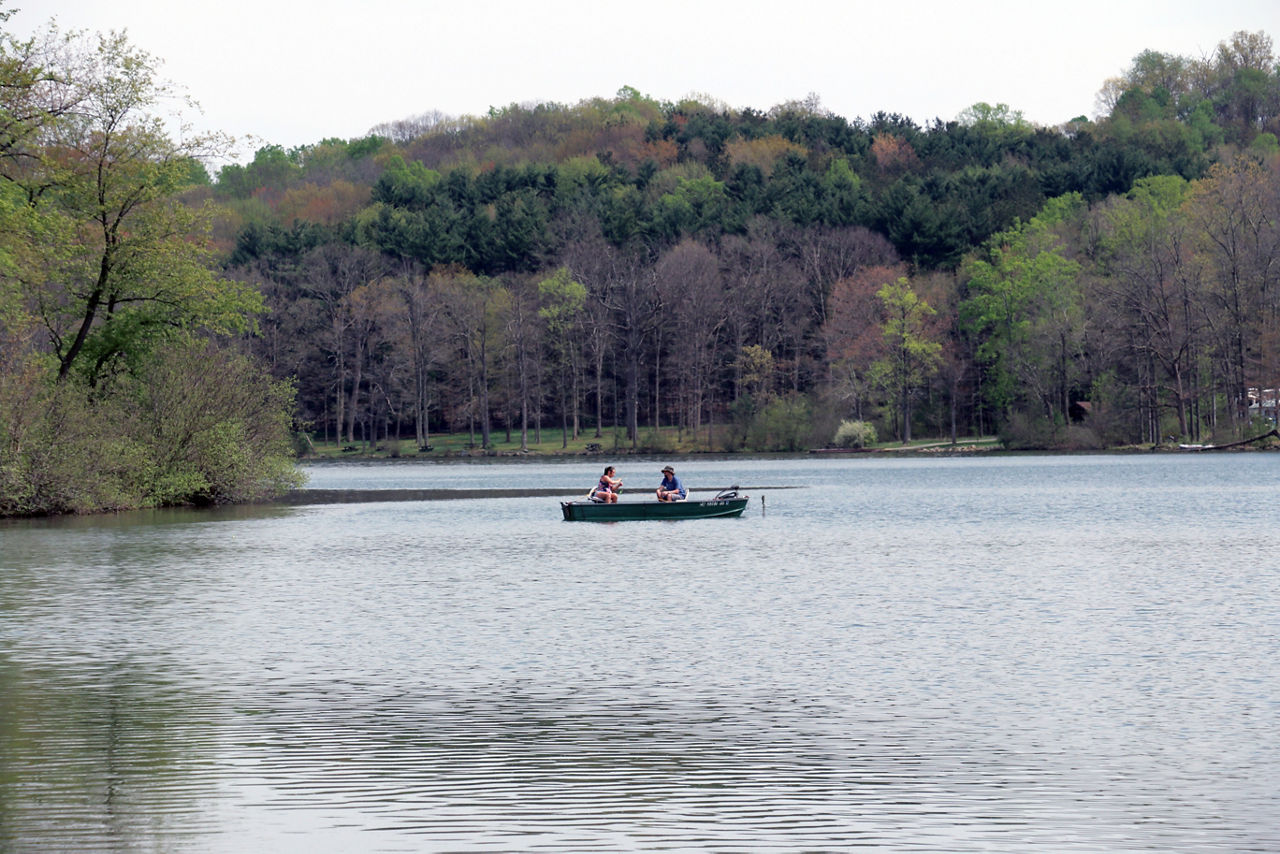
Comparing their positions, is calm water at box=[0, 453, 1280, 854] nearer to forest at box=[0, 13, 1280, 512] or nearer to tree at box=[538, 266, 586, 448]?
forest at box=[0, 13, 1280, 512]

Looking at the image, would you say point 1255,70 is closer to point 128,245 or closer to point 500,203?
point 500,203

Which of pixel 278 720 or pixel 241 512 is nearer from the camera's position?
pixel 278 720

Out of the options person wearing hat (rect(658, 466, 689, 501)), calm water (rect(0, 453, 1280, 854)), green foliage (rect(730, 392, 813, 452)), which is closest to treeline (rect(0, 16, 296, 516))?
calm water (rect(0, 453, 1280, 854))

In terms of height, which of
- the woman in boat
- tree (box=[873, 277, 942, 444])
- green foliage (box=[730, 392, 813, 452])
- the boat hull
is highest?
tree (box=[873, 277, 942, 444])

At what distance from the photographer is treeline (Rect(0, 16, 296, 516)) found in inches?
1817

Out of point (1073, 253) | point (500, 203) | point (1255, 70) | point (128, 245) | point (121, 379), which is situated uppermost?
point (1255, 70)

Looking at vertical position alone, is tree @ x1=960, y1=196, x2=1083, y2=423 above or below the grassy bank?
above

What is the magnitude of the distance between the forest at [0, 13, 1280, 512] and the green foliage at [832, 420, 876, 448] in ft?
1.00

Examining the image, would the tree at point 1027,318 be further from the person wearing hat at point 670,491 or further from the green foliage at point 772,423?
the person wearing hat at point 670,491

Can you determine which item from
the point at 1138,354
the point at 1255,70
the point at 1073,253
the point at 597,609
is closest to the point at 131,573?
the point at 597,609

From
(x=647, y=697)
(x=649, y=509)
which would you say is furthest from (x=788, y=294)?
(x=647, y=697)

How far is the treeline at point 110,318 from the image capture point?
151 ft

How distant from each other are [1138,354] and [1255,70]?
81.3 meters

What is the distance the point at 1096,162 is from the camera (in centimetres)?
13100
